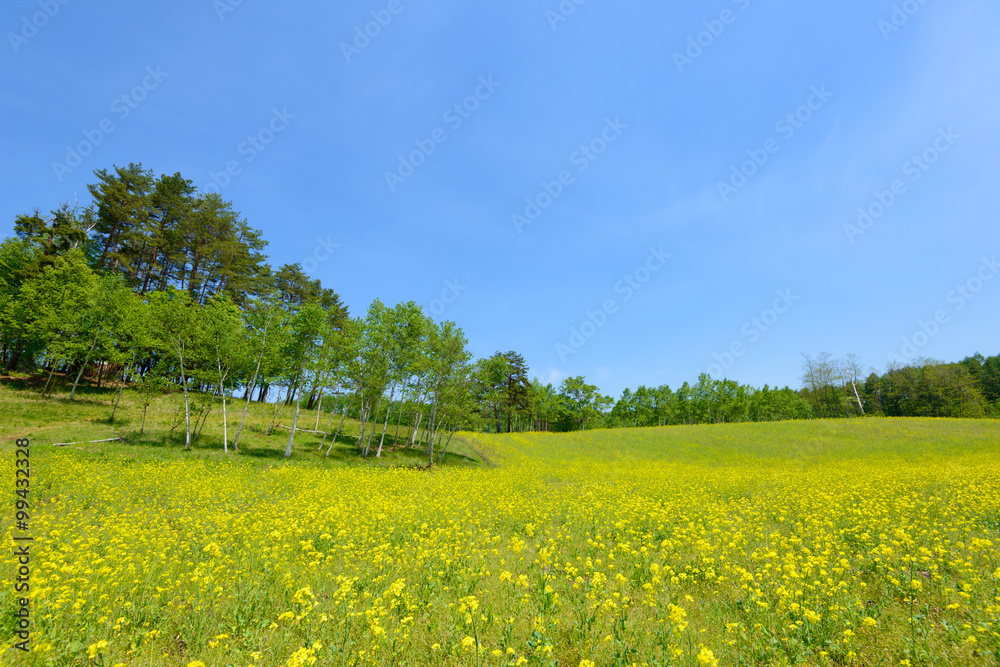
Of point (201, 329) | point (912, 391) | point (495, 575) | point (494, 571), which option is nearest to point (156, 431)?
point (201, 329)

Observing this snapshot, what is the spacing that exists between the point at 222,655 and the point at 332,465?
2169 cm

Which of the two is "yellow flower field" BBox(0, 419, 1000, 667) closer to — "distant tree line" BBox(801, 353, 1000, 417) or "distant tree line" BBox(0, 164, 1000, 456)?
"distant tree line" BBox(0, 164, 1000, 456)

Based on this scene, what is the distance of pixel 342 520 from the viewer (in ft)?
34.7

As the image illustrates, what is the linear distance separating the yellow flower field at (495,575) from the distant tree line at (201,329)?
13.2 meters

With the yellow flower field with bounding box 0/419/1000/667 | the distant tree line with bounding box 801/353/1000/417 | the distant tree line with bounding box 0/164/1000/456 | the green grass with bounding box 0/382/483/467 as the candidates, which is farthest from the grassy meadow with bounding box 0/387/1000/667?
the distant tree line with bounding box 801/353/1000/417

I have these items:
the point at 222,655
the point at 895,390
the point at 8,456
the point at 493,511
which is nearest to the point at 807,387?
the point at 895,390

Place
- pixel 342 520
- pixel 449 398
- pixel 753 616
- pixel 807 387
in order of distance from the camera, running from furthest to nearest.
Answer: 1. pixel 807 387
2. pixel 449 398
3. pixel 342 520
4. pixel 753 616

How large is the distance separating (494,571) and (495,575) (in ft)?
0.52

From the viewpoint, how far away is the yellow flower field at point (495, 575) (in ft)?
15.3

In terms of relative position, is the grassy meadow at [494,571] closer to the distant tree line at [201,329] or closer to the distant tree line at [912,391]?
the distant tree line at [201,329]

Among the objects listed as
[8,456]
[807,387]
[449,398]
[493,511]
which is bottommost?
[8,456]

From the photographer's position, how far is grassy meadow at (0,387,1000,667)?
4664 mm

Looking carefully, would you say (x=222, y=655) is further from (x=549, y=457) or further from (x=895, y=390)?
(x=895, y=390)

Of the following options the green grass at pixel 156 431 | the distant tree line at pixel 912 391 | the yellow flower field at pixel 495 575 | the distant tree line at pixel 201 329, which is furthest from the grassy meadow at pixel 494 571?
the distant tree line at pixel 912 391
